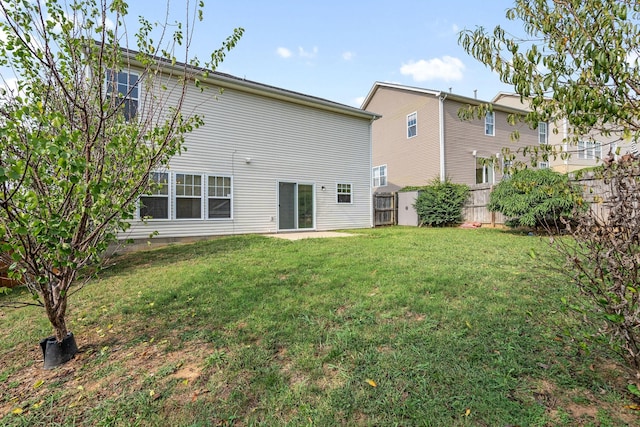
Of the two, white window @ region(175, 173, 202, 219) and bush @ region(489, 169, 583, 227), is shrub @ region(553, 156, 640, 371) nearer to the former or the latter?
bush @ region(489, 169, 583, 227)

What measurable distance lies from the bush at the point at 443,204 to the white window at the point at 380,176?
15.4 feet

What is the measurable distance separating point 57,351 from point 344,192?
1083 centimetres

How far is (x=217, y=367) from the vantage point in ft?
7.73

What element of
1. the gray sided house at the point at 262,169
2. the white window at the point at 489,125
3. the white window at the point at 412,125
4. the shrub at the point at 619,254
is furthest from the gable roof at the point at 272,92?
the shrub at the point at 619,254

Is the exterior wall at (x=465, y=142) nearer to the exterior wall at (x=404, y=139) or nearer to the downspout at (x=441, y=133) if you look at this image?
the downspout at (x=441, y=133)

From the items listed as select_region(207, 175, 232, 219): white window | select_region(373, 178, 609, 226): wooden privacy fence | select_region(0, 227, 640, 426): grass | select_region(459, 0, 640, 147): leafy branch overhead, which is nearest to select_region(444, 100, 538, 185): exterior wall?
select_region(373, 178, 609, 226): wooden privacy fence

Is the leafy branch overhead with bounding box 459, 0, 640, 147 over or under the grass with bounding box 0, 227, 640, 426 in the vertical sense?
over

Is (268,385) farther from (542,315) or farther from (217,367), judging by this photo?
(542,315)

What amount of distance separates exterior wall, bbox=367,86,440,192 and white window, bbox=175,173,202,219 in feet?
35.6

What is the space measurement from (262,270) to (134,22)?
366 cm

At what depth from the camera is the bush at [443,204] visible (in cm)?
1320

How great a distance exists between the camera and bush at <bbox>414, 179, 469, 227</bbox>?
13.2m

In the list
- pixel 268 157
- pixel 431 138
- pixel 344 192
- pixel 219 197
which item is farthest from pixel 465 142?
pixel 219 197

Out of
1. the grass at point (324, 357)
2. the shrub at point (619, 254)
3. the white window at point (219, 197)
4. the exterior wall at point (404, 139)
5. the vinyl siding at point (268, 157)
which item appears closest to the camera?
the shrub at point (619, 254)
